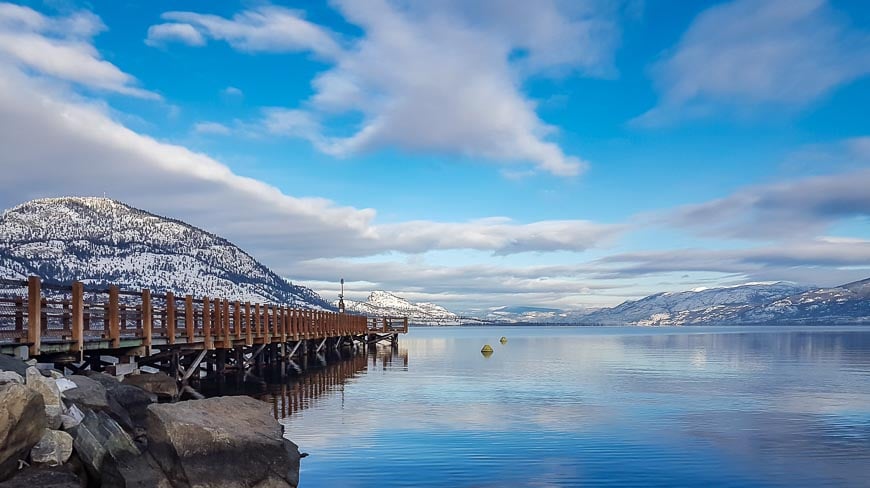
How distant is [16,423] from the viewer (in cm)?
1342

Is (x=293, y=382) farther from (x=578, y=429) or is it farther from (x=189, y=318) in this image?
(x=578, y=429)

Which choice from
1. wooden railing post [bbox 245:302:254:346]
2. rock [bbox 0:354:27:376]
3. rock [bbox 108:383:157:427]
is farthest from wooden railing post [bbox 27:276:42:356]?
wooden railing post [bbox 245:302:254:346]

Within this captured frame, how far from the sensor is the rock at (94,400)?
58.4 feet

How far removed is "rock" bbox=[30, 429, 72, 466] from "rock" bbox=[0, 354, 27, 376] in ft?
9.67

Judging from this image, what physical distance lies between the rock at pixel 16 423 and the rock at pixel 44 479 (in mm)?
205

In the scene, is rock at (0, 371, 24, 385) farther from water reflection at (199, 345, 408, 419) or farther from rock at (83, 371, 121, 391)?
water reflection at (199, 345, 408, 419)

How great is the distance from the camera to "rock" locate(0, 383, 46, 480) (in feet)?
43.5

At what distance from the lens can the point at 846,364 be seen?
64.4 meters

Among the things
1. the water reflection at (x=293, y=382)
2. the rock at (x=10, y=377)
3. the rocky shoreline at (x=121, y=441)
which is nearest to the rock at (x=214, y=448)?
the rocky shoreline at (x=121, y=441)

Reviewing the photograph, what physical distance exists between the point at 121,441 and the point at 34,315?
7438 mm

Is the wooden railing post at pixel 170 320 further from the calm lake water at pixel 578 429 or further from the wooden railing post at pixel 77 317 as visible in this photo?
the wooden railing post at pixel 77 317

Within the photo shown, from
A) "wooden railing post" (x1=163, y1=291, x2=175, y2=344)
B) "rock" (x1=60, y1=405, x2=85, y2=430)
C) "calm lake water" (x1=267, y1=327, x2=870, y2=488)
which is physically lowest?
"calm lake water" (x1=267, y1=327, x2=870, y2=488)

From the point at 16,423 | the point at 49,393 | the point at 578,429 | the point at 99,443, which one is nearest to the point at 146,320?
the point at 49,393

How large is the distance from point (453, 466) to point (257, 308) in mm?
26227
